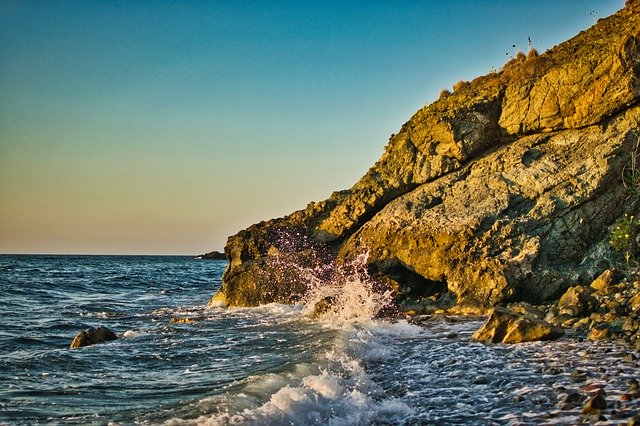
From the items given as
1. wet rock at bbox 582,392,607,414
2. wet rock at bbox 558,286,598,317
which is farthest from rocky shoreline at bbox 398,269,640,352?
wet rock at bbox 582,392,607,414

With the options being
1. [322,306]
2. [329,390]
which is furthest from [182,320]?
[329,390]

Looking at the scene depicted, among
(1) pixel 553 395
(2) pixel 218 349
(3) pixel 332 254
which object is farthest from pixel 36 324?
(1) pixel 553 395

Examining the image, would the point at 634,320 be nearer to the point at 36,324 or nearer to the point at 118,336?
the point at 118,336

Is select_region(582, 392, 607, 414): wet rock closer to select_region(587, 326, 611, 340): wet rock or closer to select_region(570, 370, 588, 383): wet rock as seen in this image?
select_region(570, 370, 588, 383): wet rock

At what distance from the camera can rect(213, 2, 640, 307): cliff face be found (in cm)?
2166

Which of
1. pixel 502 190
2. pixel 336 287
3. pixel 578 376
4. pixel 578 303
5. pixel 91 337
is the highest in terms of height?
pixel 502 190

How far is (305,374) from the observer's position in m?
12.4

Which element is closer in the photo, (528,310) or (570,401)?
(570,401)

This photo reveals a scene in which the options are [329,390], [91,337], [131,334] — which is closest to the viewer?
[329,390]

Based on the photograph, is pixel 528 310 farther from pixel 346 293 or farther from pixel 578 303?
pixel 346 293

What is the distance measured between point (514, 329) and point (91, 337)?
13.6 meters

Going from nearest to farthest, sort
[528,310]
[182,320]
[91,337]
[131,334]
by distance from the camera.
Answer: [528,310] → [91,337] → [131,334] → [182,320]

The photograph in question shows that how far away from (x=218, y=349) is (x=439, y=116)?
1502 cm

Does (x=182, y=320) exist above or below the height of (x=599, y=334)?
above
